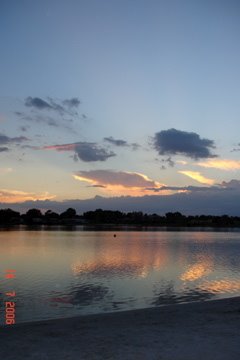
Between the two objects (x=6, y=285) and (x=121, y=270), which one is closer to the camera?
(x=6, y=285)

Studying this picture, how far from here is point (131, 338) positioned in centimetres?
1036

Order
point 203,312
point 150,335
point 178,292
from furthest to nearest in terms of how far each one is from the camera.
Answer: point 178,292 < point 203,312 < point 150,335

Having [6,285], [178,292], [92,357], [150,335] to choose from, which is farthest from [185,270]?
[92,357]

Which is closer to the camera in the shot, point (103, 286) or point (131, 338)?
point (131, 338)

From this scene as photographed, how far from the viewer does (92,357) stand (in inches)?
343

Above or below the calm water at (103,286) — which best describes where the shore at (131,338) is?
above

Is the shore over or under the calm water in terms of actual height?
over

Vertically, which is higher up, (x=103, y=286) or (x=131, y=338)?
(x=131, y=338)

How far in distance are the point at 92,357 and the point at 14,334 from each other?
3124 millimetres

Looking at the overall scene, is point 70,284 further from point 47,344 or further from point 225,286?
point 47,344

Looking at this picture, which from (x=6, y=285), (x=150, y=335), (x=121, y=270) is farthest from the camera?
(x=121, y=270)

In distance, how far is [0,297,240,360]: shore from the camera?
8898 millimetres

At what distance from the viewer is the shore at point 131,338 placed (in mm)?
8898

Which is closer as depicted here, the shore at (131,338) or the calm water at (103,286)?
the shore at (131,338)
